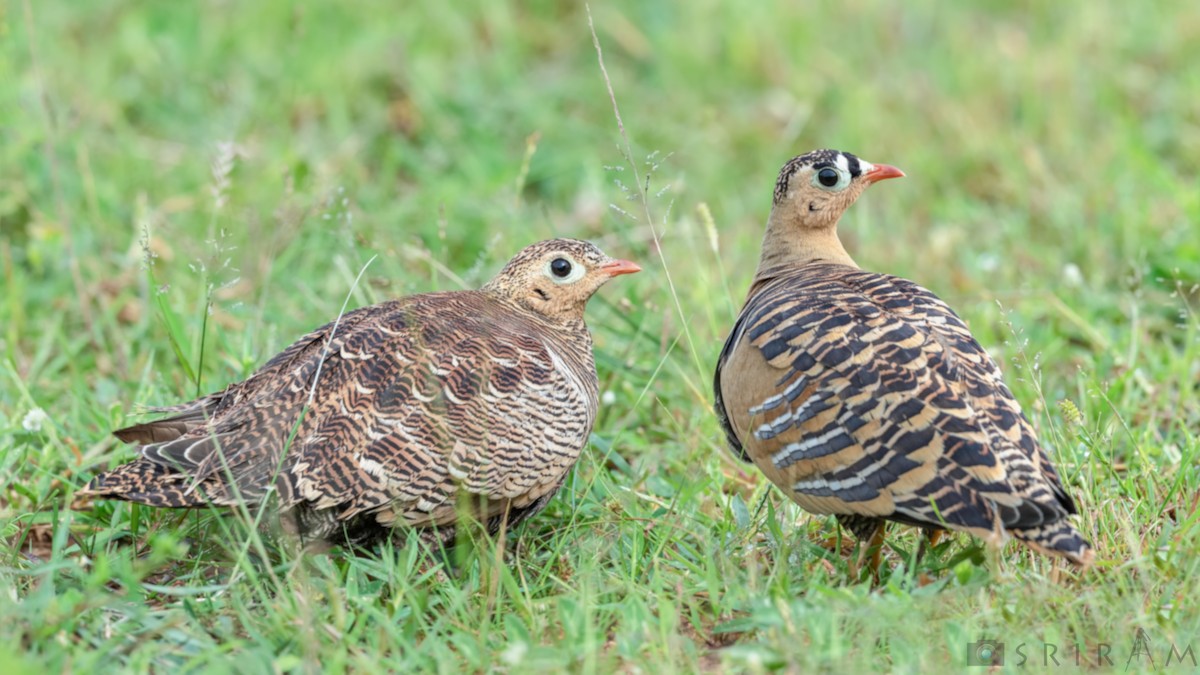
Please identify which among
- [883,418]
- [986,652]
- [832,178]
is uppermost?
[832,178]

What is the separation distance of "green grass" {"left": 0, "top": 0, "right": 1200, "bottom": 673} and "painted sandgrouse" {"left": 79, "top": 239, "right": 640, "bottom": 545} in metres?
0.15

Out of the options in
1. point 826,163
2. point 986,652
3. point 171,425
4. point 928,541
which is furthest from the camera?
point 826,163

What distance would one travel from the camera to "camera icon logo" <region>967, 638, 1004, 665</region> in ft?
11.2

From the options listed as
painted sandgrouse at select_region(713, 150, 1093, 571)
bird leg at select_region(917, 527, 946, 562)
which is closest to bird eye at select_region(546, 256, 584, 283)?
painted sandgrouse at select_region(713, 150, 1093, 571)

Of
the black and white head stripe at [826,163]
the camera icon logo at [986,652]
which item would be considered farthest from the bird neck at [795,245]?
the camera icon logo at [986,652]

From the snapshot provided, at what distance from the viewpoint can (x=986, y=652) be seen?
3439 millimetres

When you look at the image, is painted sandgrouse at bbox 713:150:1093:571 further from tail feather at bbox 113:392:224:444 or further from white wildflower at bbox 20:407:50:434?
white wildflower at bbox 20:407:50:434

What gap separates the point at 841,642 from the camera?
11.0 feet

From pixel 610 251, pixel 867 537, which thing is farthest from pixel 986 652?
pixel 610 251

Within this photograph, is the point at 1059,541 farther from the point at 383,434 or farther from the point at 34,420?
the point at 34,420

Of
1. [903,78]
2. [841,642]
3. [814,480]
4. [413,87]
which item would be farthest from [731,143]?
[841,642]

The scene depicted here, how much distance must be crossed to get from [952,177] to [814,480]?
4.31 metres

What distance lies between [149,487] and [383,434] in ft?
2.24

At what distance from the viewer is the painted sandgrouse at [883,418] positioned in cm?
352
